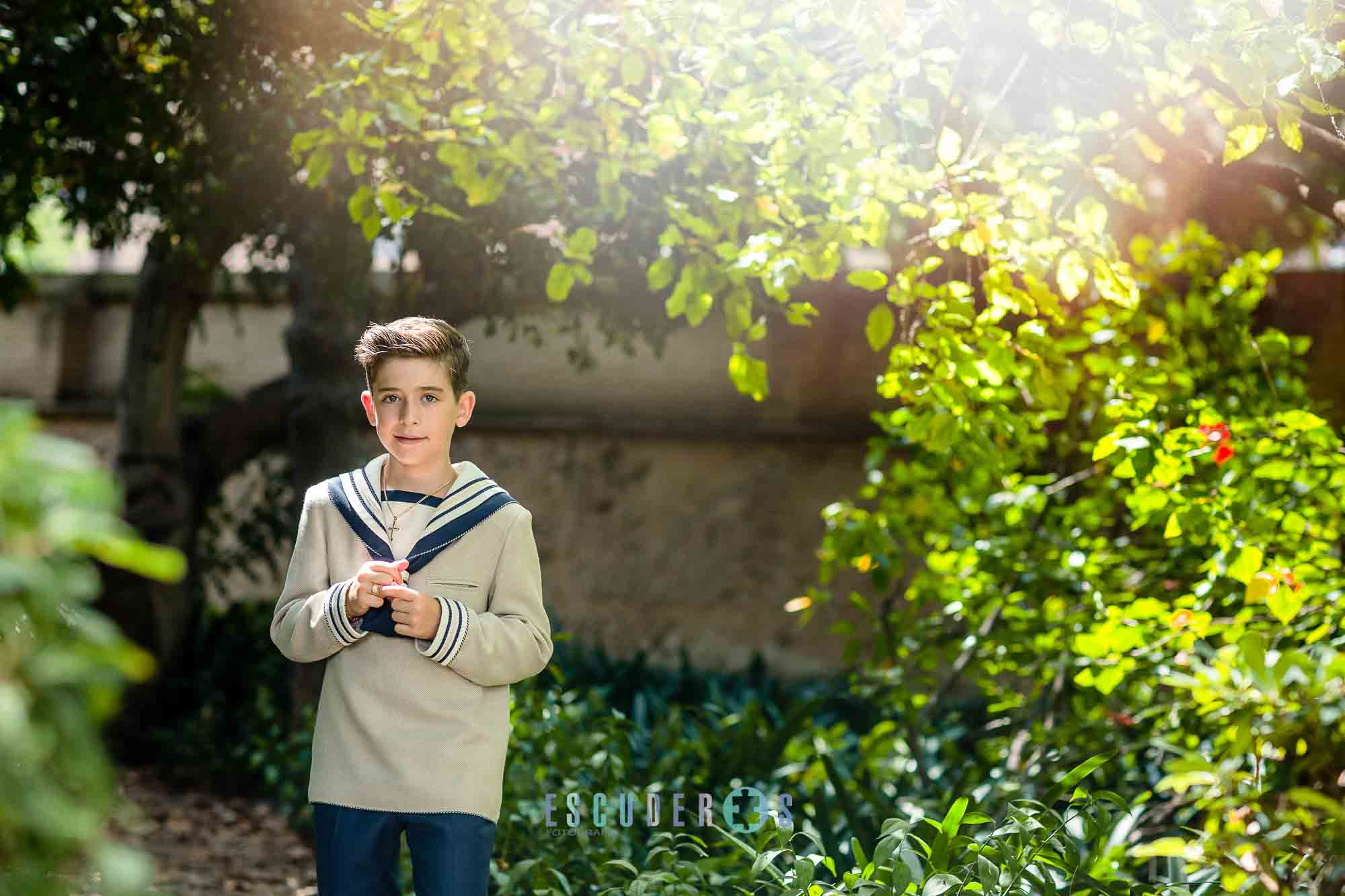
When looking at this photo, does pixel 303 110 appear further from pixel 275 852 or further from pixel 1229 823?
pixel 1229 823

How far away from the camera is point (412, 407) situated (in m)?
2.03

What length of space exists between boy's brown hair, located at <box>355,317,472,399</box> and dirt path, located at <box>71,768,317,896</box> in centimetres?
235

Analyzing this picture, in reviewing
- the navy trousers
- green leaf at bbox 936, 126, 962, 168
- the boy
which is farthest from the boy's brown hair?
green leaf at bbox 936, 126, 962, 168

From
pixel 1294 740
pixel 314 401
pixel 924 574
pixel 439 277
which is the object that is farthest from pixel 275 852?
pixel 1294 740

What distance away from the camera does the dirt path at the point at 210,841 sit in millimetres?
4105

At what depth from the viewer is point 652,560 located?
271 inches

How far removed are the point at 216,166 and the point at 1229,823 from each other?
Answer: 3.59 meters

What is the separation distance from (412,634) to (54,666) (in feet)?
3.53

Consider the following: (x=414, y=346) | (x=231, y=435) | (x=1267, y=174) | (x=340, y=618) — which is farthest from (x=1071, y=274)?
(x=231, y=435)

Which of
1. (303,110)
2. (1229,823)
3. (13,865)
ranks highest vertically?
(303,110)

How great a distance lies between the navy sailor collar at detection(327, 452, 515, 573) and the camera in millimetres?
2027

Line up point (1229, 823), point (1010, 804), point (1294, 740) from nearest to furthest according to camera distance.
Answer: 1. point (1229, 823)
2. point (1294, 740)
3. point (1010, 804)

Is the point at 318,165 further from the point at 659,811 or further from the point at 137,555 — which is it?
the point at 137,555

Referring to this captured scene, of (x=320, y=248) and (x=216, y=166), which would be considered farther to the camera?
(x=320, y=248)
